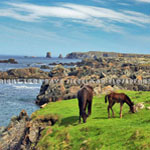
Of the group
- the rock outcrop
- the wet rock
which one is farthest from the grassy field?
the rock outcrop

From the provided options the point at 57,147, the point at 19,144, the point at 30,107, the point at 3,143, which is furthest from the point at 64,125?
the point at 30,107

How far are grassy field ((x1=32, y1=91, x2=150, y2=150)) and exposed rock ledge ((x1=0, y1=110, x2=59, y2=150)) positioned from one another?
47.4 inches

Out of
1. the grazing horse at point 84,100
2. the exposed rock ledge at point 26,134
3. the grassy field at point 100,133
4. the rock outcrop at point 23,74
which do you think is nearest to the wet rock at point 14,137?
the exposed rock ledge at point 26,134

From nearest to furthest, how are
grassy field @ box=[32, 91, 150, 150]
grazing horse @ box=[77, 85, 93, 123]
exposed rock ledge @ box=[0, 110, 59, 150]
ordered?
grassy field @ box=[32, 91, 150, 150], grazing horse @ box=[77, 85, 93, 123], exposed rock ledge @ box=[0, 110, 59, 150]

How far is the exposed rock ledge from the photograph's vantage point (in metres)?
19.9

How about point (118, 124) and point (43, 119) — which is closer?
point (118, 124)

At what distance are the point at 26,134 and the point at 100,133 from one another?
746 cm

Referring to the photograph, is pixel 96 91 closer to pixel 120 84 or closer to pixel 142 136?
pixel 120 84

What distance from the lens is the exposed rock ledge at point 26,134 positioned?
784 inches

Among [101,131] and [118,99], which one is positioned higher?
[118,99]

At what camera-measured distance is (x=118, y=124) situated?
16.7 metres

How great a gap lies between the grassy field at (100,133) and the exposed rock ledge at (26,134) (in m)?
1.20

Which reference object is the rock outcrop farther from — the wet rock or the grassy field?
the grassy field

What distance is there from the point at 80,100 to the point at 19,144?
6542 millimetres
